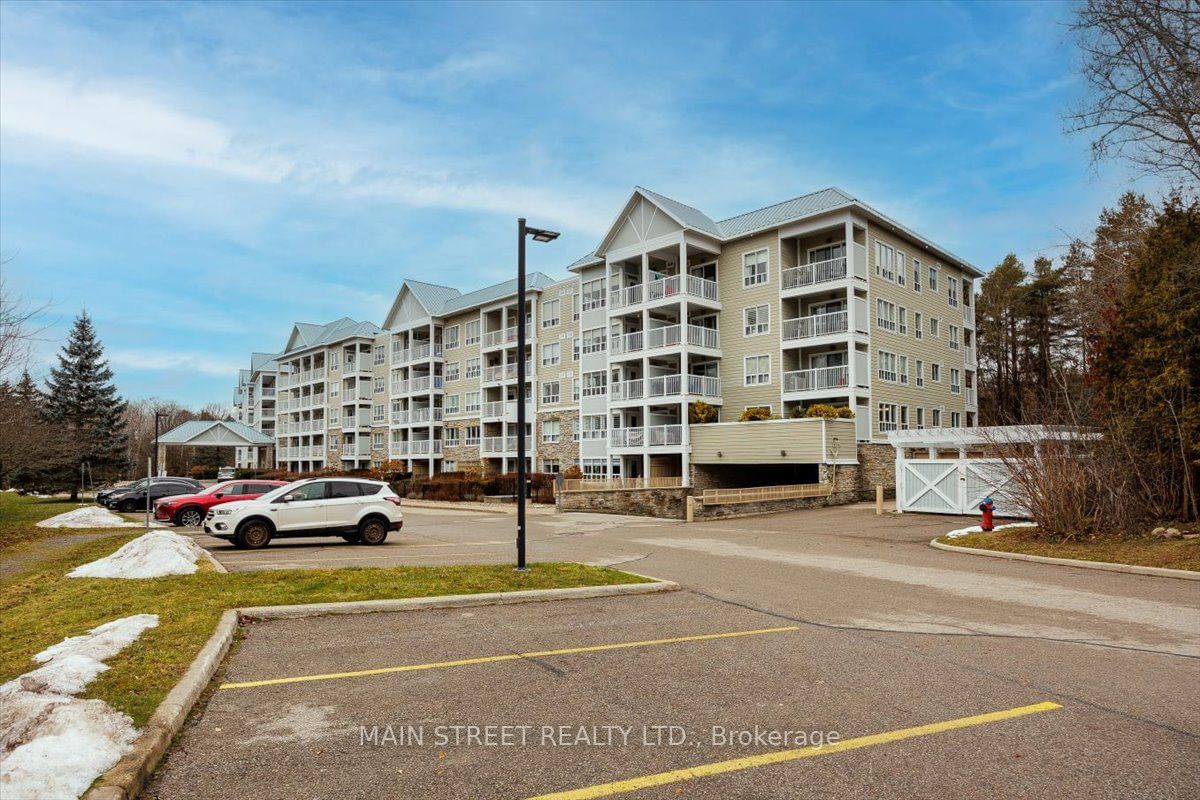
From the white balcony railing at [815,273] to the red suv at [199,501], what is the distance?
2422cm

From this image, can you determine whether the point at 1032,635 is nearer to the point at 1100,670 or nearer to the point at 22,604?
the point at 1100,670

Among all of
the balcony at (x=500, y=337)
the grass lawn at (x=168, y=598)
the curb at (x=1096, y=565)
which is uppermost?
the balcony at (x=500, y=337)

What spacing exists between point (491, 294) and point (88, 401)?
26.8 meters

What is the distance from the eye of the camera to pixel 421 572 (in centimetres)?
1259

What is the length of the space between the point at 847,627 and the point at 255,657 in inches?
256

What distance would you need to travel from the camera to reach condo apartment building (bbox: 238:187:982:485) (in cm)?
3566

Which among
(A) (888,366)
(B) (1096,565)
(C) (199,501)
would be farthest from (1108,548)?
(C) (199,501)

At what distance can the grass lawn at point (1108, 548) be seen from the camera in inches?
564

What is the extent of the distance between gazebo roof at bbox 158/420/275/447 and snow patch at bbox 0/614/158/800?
222 ft

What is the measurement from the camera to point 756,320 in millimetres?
38062

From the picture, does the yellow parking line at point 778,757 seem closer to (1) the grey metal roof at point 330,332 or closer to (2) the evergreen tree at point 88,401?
(2) the evergreen tree at point 88,401

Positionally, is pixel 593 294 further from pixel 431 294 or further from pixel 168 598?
pixel 168 598

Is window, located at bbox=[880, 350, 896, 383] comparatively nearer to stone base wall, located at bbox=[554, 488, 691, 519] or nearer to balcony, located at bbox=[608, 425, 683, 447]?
balcony, located at bbox=[608, 425, 683, 447]

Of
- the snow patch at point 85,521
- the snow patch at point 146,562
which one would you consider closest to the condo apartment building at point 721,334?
the snow patch at point 85,521
